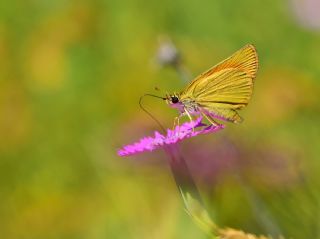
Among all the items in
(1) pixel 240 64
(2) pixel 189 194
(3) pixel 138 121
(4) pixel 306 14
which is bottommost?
(2) pixel 189 194

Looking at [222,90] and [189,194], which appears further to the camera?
[222,90]

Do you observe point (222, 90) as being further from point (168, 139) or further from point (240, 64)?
point (168, 139)

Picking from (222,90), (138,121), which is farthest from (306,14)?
(222,90)

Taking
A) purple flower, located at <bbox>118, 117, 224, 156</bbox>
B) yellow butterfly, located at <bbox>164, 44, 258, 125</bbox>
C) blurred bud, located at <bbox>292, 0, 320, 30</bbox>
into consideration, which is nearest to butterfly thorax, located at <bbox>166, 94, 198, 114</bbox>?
yellow butterfly, located at <bbox>164, 44, 258, 125</bbox>

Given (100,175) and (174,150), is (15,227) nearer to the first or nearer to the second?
(100,175)

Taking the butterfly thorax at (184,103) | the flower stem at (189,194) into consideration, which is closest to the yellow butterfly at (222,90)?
the butterfly thorax at (184,103)

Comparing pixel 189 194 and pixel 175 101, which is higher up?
pixel 175 101

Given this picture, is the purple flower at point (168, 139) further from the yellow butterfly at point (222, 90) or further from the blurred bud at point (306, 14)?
the blurred bud at point (306, 14)

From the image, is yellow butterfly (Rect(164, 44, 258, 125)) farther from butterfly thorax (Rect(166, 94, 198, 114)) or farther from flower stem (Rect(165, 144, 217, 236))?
flower stem (Rect(165, 144, 217, 236))
